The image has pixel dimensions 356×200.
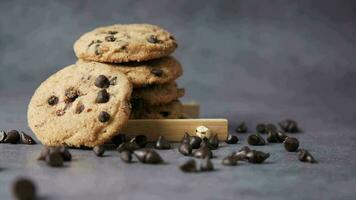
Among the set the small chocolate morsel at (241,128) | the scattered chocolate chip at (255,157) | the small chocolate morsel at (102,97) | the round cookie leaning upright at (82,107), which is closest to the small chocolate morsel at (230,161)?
the scattered chocolate chip at (255,157)

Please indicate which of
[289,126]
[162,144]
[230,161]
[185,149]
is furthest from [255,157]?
[289,126]

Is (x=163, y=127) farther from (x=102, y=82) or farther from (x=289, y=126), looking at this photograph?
(x=289, y=126)

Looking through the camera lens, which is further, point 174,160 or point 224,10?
point 224,10

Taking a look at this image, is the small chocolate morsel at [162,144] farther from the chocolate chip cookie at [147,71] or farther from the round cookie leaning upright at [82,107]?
the chocolate chip cookie at [147,71]

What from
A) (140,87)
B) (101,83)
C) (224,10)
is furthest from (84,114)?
(224,10)

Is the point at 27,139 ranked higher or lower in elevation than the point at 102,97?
lower

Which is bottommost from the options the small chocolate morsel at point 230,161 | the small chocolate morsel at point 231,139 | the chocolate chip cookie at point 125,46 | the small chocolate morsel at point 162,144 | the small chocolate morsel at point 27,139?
the small chocolate morsel at point 27,139

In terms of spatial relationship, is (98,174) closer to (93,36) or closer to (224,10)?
(93,36)

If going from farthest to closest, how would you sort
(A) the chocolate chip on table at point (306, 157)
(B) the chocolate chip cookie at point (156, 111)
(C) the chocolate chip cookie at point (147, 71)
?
1. (B) the chocolate chip cookie at point (156, 111)
2. (C) the chocolate chip cookie at point (147, 71)
3. (A) the chocolate chip on table at point (306, 157)
